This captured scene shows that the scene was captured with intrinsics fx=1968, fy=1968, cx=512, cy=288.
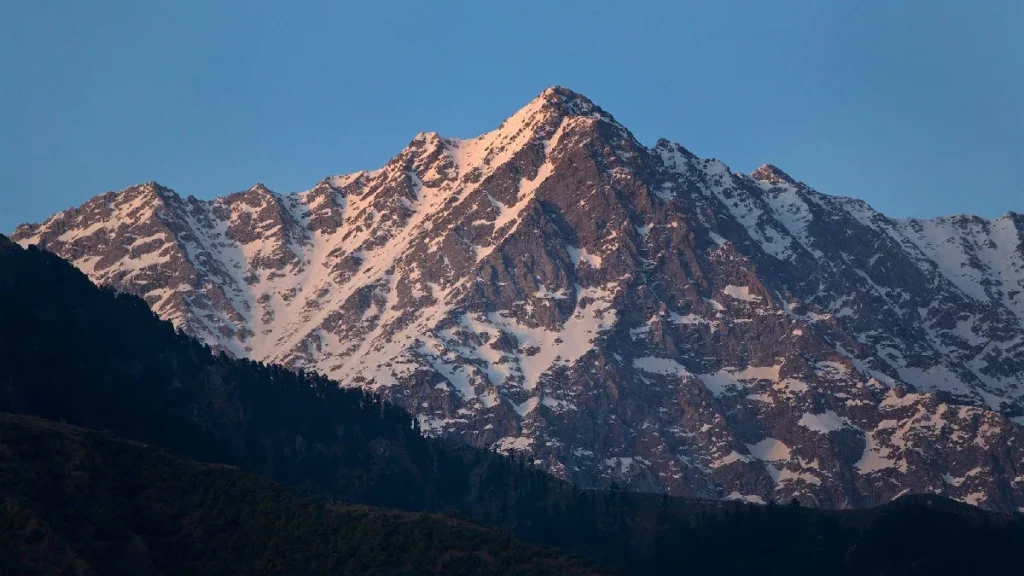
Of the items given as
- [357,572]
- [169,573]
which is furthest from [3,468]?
[357,572]

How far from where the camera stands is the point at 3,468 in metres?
194

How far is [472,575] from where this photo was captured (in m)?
198

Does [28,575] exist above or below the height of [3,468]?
below

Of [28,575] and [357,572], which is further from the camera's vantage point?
[357,572]

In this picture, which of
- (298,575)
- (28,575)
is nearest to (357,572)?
(298,575)

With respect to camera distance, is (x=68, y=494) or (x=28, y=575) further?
(x=68, y=494)

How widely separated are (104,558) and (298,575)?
18943 mm

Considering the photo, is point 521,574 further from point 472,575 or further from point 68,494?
point 68,494

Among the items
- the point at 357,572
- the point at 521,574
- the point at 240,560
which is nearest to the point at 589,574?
the point at 521,574

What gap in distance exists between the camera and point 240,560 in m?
200

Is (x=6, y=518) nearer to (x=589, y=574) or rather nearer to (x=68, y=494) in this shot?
(x=68, y=494)

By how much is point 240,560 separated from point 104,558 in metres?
15.2

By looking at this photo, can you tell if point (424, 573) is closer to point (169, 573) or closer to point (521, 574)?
point (521, 574)

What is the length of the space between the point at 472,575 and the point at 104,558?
36381 millimetres
